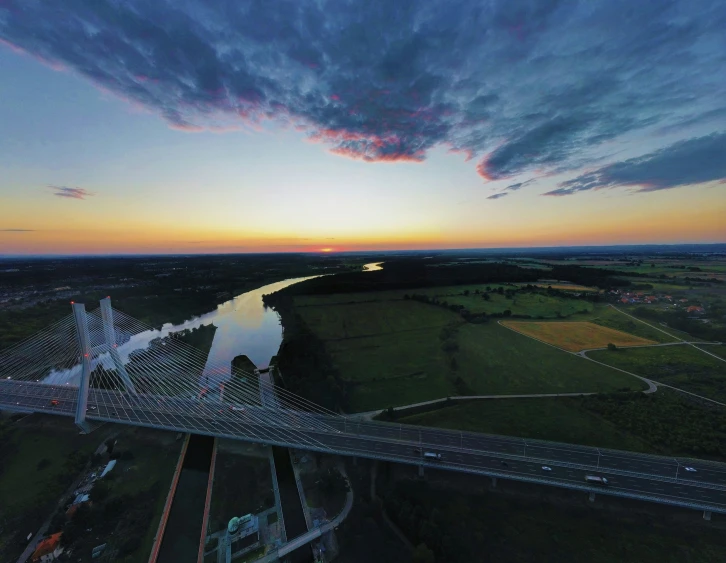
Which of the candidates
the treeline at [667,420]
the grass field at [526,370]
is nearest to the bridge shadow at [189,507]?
the grass field at [526,370]

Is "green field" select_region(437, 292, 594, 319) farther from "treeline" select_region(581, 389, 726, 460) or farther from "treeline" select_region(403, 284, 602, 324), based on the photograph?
"treeline" select_region(581, 389, 726, 460)

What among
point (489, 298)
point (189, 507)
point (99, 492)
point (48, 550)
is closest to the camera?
point (48, 550)

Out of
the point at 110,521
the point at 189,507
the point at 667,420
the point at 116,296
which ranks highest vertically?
the point at 116,296

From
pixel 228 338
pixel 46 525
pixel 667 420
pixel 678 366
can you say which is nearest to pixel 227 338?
pixel 228 338

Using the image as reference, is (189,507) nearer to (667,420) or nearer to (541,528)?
(541,528)

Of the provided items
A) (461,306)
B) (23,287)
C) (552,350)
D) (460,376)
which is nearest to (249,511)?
(460,376)

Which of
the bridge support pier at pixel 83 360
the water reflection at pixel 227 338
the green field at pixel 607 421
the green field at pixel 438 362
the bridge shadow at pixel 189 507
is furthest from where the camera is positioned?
the water reflection at pixel 227 338

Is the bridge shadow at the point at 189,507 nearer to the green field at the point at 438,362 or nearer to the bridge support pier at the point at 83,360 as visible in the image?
the bridge support pier at the point at 83,360
